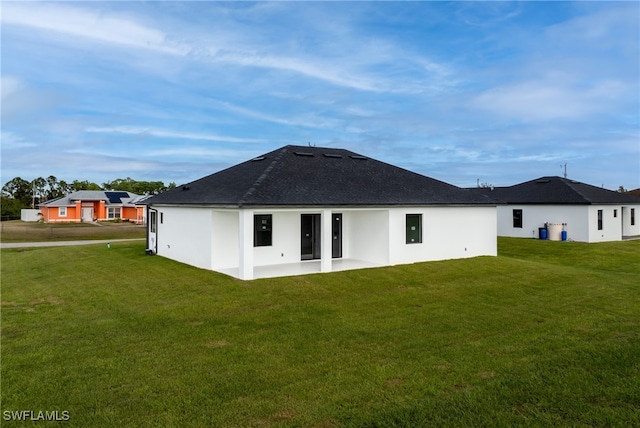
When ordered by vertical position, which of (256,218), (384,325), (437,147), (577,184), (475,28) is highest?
(475,28)

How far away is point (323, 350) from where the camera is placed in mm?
6809

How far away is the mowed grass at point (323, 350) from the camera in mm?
4668

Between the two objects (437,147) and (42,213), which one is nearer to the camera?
(437,147)

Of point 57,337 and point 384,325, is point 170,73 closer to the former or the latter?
point 57,337

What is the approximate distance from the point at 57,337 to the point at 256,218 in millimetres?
8043

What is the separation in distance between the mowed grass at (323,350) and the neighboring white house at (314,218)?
185cm

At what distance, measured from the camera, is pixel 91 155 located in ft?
153

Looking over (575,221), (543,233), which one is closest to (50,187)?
(543,233)

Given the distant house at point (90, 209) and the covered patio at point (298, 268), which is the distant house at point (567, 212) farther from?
the distant house at point (90, 209)

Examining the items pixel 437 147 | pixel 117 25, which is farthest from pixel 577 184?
pixel 117 25

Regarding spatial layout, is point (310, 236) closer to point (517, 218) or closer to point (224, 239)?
point (224, 239)

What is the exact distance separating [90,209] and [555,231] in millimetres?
53162

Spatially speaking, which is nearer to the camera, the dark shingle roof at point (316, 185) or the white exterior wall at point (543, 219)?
the dark shingle roof at point (316, 185)

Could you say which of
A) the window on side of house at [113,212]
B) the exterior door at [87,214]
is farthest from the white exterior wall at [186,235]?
the exterior door at [87,214]
